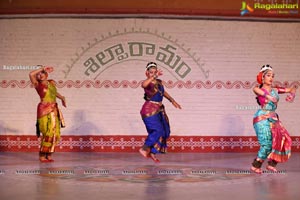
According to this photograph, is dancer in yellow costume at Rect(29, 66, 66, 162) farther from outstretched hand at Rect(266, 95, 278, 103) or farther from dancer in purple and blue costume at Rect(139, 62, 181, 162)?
outstretched hand at Rect(266, 95, 278, 103)

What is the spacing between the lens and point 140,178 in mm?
8047

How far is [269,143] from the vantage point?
28.9ft

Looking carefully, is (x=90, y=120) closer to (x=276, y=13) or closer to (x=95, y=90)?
(x=95, y=90)

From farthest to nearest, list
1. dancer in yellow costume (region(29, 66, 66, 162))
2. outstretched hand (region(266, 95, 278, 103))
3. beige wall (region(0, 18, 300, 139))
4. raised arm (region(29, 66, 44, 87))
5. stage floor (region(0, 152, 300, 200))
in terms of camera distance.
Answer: beige wall (region(0, 18, 300, 139))
dancer in yellow costume (region(29, 66, 66, 162))
raised arm (region(29, 66, 44, 87))
outstretched hand (region(266, 95, 278, 103))
stage floor (region(0, 152, 300, 200))

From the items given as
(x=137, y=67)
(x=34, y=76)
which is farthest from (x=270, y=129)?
(x=137, y=67)

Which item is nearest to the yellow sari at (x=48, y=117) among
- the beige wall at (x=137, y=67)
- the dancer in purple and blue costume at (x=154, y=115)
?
the dancer in purple and blue costume at (x=154, y=115)

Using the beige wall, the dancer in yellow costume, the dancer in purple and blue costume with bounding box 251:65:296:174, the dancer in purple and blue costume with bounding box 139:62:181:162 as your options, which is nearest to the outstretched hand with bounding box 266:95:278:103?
the dancer in purple and blue costume with bounding box 251:65:296:174

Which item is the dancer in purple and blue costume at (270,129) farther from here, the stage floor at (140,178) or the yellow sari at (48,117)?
the yellow sari at (48,117)

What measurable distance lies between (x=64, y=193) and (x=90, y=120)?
5.72 metres

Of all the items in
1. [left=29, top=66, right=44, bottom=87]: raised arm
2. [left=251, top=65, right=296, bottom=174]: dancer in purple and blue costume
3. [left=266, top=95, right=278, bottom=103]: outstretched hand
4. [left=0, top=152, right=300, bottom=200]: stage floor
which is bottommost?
[left=0, top=152, right=300, bottom=200]: stage floor

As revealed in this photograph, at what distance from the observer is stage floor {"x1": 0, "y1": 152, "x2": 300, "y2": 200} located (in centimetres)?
660

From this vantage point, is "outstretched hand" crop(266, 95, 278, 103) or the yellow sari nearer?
"outstretched hand" crop(266, 95, 278, 103)

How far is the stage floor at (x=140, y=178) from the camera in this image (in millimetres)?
6602

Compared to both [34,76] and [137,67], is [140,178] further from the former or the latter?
[137,67]
